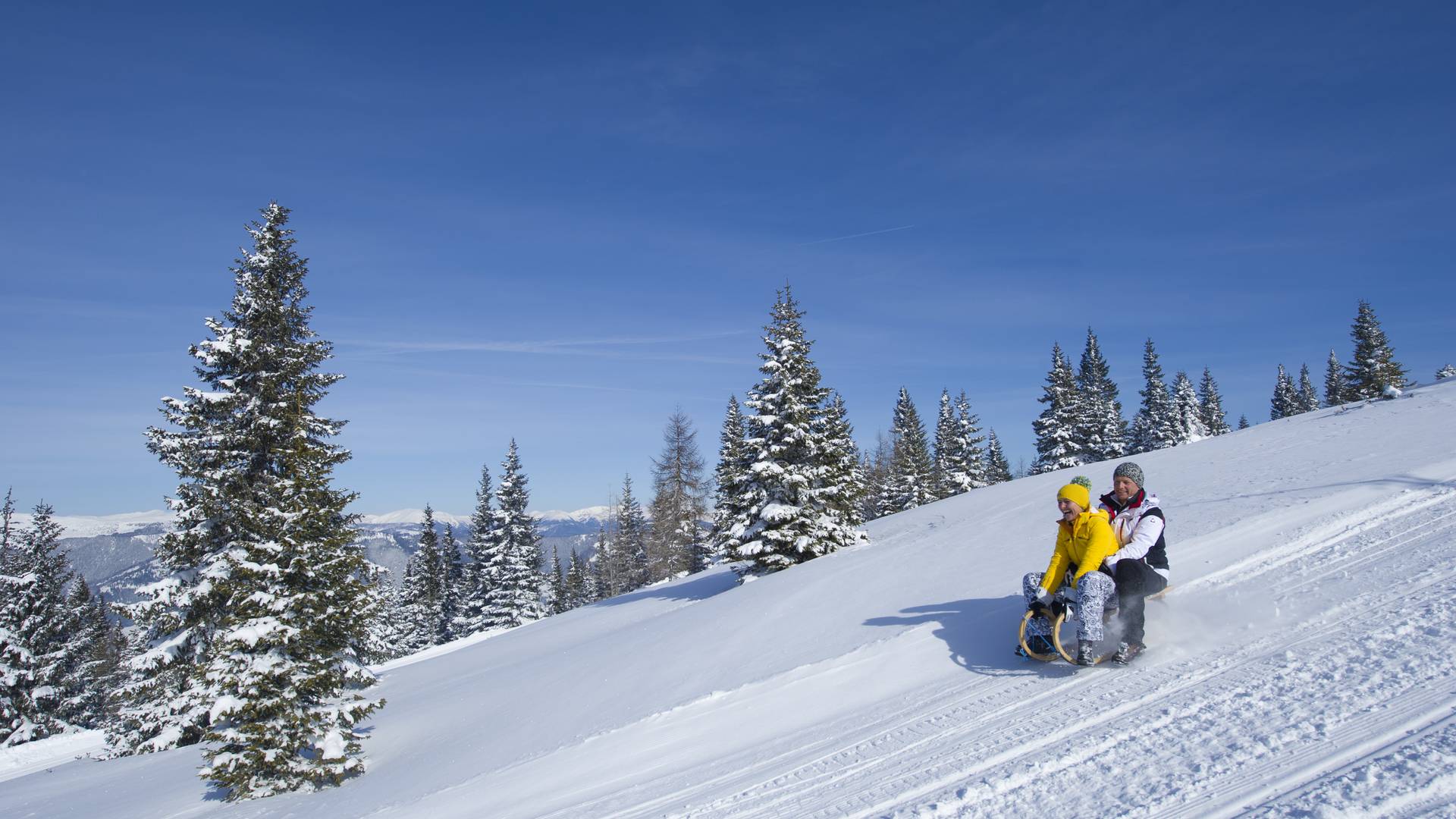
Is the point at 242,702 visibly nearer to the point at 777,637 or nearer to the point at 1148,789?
the point at 777,637

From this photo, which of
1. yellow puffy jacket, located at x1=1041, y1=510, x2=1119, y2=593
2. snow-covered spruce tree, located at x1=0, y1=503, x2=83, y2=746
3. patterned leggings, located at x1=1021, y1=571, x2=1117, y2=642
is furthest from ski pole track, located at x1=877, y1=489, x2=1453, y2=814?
snow-covered spruce tree, located at x1=0, y1=503, x2=83, y2=746

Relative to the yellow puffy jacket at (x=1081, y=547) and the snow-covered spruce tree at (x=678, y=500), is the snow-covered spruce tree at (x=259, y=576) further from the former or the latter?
the snow-covered spruce tree at (x=678, y=500)

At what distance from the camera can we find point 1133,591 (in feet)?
21.6

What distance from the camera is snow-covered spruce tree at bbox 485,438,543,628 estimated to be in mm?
39031

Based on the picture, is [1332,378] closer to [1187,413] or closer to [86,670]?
[1187,413]

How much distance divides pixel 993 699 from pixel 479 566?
3812cm

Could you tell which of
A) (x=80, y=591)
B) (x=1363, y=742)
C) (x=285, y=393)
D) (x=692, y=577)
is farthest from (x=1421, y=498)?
(x=80, y=591)

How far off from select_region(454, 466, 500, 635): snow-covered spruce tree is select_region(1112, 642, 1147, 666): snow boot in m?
36.9

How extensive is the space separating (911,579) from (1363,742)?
8199 mm

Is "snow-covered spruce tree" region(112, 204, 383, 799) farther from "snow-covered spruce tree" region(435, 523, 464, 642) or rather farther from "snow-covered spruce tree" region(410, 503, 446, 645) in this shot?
"snow-covered spruce tree" region(410, 503, 446, 645)

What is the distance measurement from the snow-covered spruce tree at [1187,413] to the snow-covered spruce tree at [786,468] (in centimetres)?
4514

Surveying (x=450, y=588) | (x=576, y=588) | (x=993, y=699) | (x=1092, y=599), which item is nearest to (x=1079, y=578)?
(x=1092, y=599)

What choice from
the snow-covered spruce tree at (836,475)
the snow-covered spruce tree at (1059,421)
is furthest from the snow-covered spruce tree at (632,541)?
the snow-covered spruce tree at (836,475)

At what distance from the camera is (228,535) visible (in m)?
15.7
